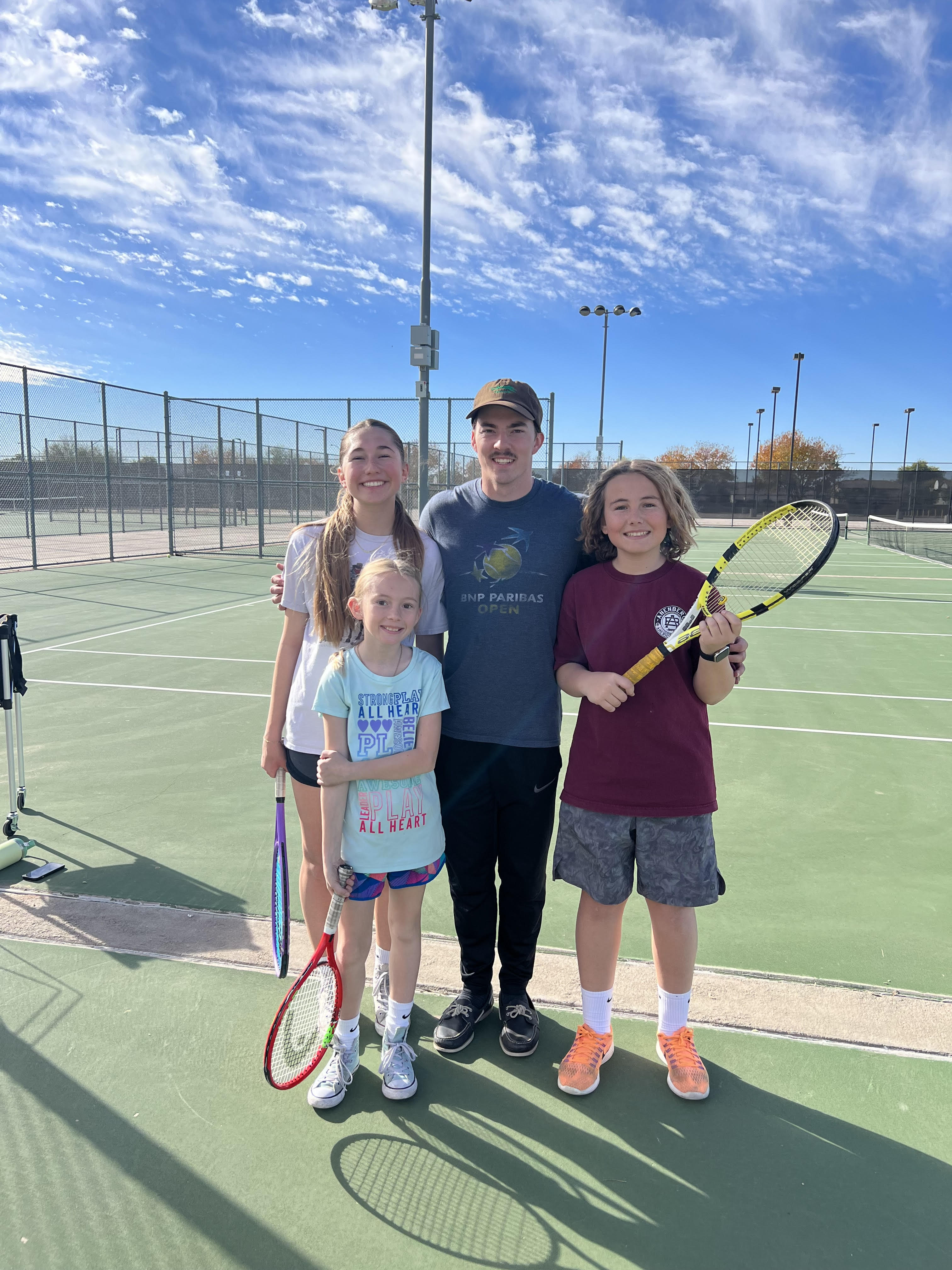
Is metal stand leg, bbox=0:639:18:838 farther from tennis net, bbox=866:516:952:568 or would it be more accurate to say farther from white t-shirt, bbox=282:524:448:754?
tennis net, bbox=866:516:952:568

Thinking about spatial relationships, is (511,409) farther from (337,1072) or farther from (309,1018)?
(337,1072)

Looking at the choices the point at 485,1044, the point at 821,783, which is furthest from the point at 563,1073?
the point at 821,783

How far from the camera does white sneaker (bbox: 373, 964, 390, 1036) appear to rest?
2633 millimetres

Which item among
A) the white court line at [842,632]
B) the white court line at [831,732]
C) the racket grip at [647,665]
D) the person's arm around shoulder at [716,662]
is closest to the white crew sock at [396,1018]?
the racket grip at [647,665]

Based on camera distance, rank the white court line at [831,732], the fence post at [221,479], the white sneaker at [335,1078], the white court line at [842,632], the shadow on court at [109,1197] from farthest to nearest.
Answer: the fence post at [221,479], the white court line at [842,632], the white court line at [831,732], the white sneaker at [335,1078], the shadow on court at [109,1197]

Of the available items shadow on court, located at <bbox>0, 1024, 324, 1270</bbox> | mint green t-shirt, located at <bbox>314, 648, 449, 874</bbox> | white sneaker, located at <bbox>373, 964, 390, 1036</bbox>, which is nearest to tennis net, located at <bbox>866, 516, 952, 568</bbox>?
white sneaker, located at <bbox>373, 964, 390, 1036</bbox>

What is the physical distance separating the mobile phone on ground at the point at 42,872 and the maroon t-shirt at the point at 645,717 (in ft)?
7.84

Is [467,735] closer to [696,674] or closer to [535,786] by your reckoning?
[535,786]

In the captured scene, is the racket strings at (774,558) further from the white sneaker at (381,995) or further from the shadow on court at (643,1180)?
the white sneaker at (381,995)

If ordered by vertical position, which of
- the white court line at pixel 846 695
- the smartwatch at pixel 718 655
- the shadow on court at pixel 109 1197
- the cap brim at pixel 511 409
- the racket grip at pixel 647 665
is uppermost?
the cap brim at pixel 511 409

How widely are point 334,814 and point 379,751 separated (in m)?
0.21

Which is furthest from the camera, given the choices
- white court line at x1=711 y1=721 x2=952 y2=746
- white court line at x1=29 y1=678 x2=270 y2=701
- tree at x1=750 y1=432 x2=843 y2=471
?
tree at x1=750 y1=432 x2=843 y2=471

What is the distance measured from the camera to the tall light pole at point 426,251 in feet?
38.1

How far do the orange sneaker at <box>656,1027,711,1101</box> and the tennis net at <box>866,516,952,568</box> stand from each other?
21.0 m
